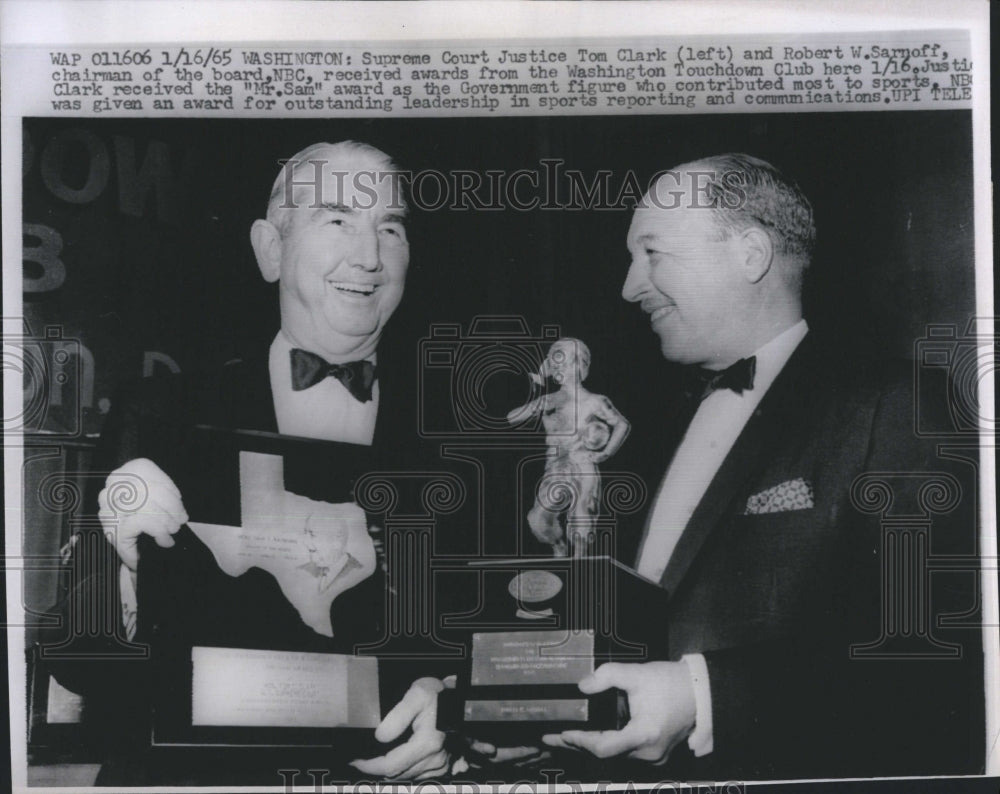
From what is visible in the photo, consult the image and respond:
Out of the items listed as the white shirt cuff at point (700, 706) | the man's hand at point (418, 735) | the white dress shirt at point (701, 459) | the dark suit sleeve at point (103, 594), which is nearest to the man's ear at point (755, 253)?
the white dress shirt at point (701, 459)

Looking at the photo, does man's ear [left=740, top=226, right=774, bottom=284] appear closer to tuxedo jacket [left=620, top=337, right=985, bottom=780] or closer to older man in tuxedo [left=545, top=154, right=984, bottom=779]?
older man in tuxedo [left=545, top=154, right=984, bottom=779]

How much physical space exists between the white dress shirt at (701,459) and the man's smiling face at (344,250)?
60cm

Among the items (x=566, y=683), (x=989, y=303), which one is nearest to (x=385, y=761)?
(x=566, y=683)

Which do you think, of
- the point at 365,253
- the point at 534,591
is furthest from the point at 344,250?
the point at 534,591

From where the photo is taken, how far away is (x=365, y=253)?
168 centimetres

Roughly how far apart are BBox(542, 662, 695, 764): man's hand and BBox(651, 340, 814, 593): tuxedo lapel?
6.4 inches

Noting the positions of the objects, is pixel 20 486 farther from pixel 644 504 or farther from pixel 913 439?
pixel 913 439

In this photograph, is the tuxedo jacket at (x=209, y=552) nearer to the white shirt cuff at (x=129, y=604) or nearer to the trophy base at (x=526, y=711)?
the white shirt cuff at (x=129, y=604)

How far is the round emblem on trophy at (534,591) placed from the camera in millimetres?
1687

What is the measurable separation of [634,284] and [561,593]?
578mm

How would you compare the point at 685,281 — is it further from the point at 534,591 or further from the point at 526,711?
the point at 526,711

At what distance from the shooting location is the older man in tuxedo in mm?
1664

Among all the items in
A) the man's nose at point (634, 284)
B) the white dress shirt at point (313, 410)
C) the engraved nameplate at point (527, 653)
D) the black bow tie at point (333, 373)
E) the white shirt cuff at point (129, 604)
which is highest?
the man's nose at point (634, 284)

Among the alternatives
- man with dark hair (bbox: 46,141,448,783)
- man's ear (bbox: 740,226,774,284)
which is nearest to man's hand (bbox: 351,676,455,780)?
man with dark hair (bbox: 46,141,448,783)
